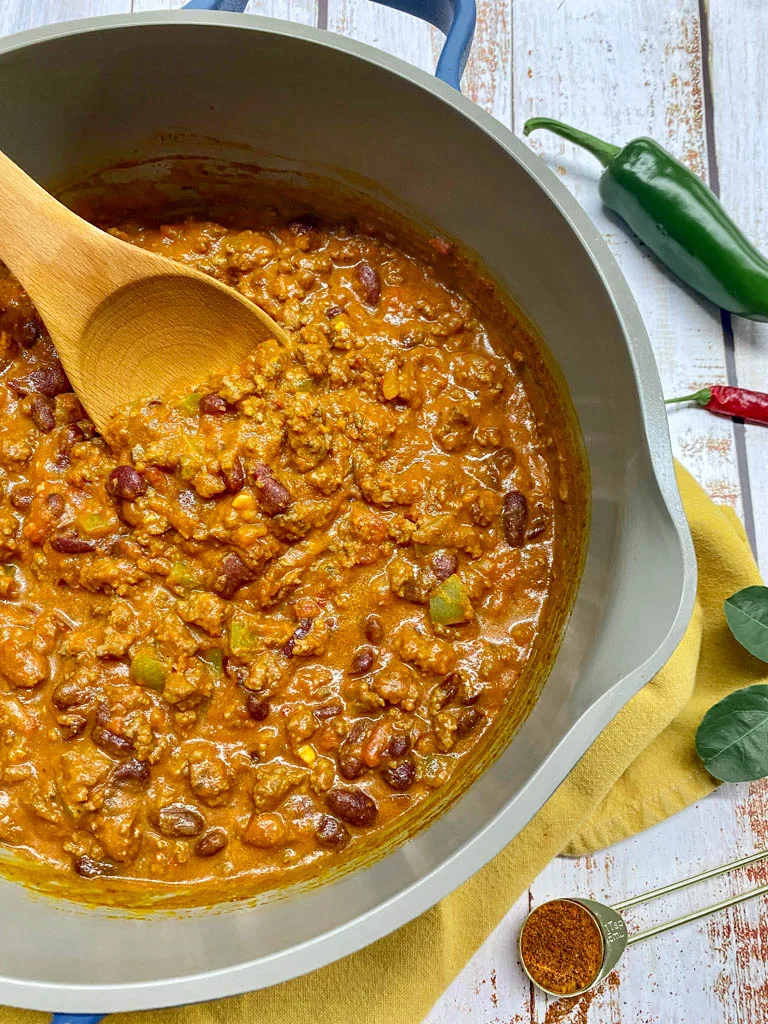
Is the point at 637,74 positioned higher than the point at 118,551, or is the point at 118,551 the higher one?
the point at 637,74

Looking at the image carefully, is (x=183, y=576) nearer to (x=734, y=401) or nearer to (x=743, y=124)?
(x=734, y=401)

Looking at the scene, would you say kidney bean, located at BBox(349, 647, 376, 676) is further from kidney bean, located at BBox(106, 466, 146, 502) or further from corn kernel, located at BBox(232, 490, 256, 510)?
kidney bean, located at BBox(106, 466, 146, 502)

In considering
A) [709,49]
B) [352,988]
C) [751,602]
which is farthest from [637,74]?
[352,988]

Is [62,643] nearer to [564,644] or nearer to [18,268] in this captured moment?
[18,268]

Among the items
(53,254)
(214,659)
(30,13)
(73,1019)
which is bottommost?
(73,1019)

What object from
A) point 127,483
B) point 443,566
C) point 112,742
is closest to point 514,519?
point 443,566

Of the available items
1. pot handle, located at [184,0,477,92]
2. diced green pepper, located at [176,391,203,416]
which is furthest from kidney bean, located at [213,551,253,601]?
pot handle, located at [184,0,477,92]

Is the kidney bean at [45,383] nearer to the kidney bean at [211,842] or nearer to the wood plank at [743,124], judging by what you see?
the kidney bean at [211,842]

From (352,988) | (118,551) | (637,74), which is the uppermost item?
(637,74)
